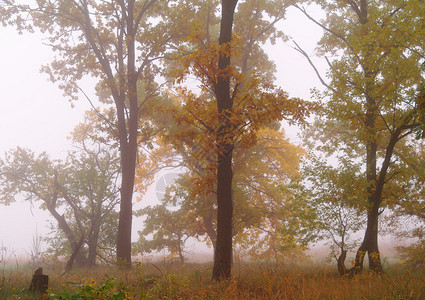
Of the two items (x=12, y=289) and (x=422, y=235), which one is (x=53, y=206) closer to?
(x=12, y=289)

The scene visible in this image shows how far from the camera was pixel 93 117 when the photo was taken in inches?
792

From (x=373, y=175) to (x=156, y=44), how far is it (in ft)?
32.8

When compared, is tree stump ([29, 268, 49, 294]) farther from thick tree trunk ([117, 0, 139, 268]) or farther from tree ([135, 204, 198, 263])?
tree ([135, 204, 198, 263])

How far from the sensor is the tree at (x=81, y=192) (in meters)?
16.0

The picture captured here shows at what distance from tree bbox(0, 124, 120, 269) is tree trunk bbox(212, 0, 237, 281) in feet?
26.8

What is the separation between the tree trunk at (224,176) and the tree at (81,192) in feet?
26.8

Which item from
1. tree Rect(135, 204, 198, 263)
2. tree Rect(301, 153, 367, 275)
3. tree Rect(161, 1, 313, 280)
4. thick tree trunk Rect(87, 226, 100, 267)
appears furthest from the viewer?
tree Rect(135, 204, 198, 263)

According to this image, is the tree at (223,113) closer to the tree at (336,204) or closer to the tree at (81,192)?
the tree at (336,204)

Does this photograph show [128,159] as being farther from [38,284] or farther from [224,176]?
[38,284]

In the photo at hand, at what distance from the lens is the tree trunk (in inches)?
326

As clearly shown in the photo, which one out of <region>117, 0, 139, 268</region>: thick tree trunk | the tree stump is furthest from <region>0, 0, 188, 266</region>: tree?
the tree stump

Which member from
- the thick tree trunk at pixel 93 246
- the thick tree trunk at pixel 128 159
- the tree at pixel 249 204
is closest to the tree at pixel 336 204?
the tree at pixel 249 204

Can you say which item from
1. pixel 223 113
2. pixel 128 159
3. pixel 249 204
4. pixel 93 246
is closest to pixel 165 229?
pixel 93 246

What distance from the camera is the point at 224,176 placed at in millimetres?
8719
